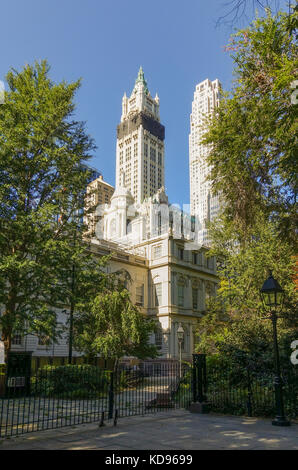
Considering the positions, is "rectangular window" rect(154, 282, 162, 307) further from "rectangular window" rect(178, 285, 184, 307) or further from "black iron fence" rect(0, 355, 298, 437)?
"black iron fence" rect(0, 355, 298, 437)

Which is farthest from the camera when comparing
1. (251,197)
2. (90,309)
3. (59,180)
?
(90,309)

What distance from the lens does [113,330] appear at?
25.0 m

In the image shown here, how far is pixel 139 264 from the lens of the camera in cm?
4816

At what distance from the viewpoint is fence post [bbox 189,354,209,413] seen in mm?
11953

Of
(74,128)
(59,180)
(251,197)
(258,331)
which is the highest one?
(74,128)

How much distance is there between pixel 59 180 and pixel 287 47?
12687mm

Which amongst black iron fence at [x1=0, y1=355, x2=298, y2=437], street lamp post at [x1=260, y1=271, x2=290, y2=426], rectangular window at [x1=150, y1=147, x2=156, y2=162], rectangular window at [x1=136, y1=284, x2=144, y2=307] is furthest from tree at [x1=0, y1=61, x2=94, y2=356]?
rectangular window at [x1=150, y1=147, x2=156, y2=162]

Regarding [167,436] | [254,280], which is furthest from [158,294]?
[167,436]

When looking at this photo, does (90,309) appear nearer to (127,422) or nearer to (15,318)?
(15,318)

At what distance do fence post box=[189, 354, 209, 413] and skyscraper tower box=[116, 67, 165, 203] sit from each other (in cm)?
13518

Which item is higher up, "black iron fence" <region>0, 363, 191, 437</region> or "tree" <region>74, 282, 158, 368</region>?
"tree" <region>74, 282, 158, 368</region>

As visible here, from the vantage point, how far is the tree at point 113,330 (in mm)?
24203

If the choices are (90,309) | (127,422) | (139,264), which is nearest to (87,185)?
(90,309)

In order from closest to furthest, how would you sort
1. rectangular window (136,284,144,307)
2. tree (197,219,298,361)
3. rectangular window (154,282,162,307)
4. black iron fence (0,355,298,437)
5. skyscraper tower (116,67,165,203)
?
black iron fence (0,355,298,437) → tree (197,219,298,361) → rectangular window (136,284,144,307) → rectangular window (154,282,162,307) → skyscraper tower (116,67,165,203)
